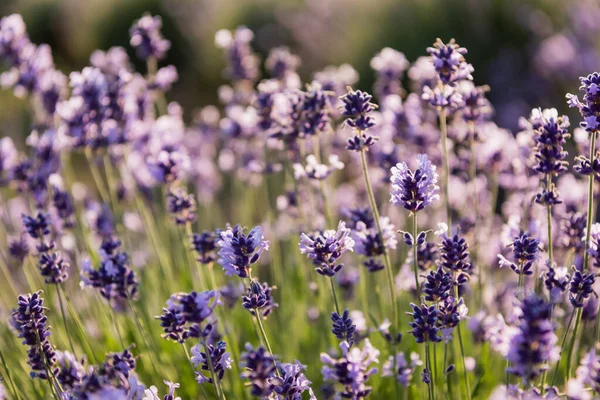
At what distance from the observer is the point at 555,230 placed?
11.6 feet

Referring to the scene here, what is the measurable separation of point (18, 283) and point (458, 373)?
3.96 meters

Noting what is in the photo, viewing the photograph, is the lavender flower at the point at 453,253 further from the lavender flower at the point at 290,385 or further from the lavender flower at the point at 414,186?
the lavender flower at the point at 290,385

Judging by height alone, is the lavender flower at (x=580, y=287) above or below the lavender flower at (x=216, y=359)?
above

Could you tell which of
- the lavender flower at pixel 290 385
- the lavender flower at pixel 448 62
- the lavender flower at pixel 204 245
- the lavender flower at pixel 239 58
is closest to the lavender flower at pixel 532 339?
the lavender flower at pixel 290 385

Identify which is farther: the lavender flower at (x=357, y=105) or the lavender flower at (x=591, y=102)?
the lavender flower at (x=357, y=105)

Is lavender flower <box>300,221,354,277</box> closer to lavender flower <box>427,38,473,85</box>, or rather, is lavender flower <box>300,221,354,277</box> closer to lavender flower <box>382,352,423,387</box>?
lavender flower <box>382,352,423,387</box>

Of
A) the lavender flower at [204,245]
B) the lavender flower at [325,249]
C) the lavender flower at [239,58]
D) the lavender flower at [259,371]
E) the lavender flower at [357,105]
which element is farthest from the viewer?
the lavender flower at [239,58]

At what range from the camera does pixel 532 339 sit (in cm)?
168

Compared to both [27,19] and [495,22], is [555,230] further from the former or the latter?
[27,19]

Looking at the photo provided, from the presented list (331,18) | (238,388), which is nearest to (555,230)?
(238,388)

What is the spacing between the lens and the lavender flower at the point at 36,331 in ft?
7.23

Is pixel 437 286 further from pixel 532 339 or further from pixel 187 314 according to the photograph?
pixel 187 314

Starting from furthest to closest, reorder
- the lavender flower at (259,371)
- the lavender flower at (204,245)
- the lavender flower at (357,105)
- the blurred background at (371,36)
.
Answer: the blurred background at (371,36)
the lavender flower at (204,245)
the lavender flower at (357,105)
the lavender flower at (259,371)

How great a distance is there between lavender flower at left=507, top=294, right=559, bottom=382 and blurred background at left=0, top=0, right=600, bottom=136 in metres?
6.89
